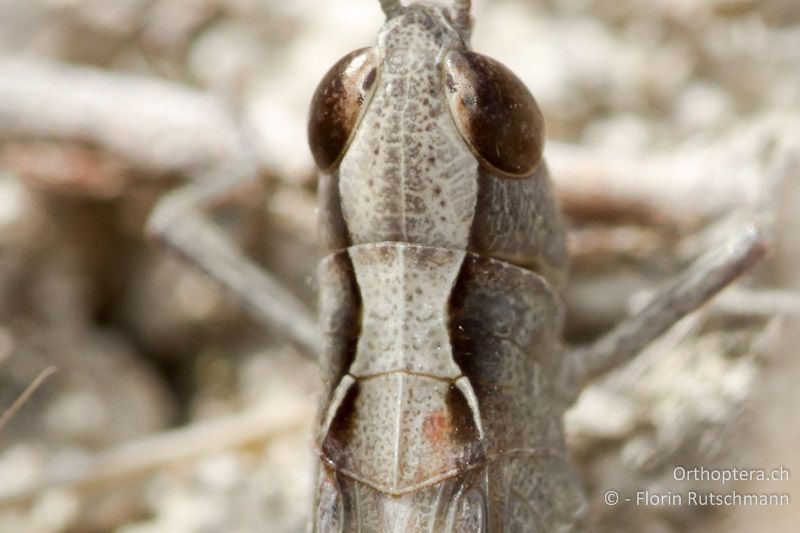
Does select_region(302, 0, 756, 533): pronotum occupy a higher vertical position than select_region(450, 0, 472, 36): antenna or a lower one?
lower

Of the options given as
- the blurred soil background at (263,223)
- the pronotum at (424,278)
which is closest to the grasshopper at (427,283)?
the pronotum at (424,278)

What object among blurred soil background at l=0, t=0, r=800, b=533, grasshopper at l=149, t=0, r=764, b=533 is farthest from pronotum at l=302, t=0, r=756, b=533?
blurred soil background at l=0, t=0, r=800, b=533

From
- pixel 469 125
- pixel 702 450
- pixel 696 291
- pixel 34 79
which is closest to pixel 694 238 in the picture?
pixel 696 291

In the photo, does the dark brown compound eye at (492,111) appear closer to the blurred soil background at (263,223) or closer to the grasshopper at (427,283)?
the grasshopper at (427,283)

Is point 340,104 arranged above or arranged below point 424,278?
above

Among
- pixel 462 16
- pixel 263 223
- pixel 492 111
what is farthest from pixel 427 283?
pixel 263 223

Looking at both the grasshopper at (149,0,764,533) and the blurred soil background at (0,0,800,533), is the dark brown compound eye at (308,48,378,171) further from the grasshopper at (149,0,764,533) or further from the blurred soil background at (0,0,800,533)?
the blurred soil background at (0,0,800,533)

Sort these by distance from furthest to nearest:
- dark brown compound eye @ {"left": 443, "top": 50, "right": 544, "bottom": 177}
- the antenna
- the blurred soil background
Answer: the blurred soil background, the antenna, dark brown compound eye @ {"left": 443, "top": 50, "right": 544, "bottom": 177}

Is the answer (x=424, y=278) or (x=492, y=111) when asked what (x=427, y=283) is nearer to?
(x=424, y=278)
